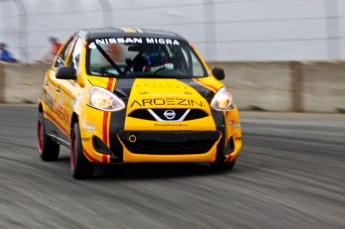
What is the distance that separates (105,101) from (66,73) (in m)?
0.86

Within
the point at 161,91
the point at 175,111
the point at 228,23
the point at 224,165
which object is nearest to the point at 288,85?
the point at 228,23

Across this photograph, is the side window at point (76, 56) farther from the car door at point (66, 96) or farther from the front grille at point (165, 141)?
the front grille at point (165, 141)

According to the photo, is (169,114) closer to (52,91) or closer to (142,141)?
(142,141)

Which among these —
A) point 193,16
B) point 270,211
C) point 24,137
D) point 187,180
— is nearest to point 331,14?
point 193,16

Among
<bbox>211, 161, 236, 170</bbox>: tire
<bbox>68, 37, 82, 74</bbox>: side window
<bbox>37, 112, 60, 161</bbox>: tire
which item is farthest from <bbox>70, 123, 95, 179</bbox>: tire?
<bbox>37, 112, 60, 161</bbox>: tire

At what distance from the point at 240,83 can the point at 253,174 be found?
7918mm

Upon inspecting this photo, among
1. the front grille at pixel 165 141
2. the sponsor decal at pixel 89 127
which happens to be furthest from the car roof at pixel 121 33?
the front grille at pixel 165 141

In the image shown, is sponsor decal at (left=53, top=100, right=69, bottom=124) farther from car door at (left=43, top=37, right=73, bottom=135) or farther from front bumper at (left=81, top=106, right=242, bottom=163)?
front bumper at (left=81, top=106, right=242, bottom=163)

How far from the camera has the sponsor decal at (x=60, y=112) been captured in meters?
9.45

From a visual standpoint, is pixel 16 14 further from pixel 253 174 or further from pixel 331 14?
pixel 253 174

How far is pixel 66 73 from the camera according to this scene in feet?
30.5

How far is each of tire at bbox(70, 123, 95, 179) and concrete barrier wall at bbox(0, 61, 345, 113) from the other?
7473mm

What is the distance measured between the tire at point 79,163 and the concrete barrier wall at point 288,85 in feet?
24.5

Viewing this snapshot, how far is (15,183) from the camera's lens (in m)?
8.74
